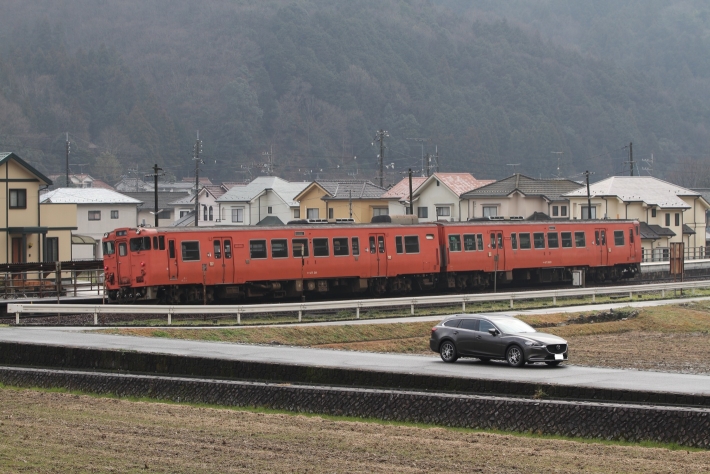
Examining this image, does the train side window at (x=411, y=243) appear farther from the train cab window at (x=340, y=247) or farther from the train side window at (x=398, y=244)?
the train cab window at (x=340, y=247)

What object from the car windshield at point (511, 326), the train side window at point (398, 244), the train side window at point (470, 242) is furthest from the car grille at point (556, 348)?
the train side window at point (470, 242)

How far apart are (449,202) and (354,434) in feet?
202

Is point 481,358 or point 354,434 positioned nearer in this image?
point 354,434

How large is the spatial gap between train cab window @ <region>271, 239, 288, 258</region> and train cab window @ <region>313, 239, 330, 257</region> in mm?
1269

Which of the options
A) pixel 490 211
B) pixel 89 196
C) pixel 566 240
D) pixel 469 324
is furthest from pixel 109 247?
pixel 89 196

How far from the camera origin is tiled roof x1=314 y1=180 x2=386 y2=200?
77.2 m

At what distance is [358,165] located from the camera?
176250 mm

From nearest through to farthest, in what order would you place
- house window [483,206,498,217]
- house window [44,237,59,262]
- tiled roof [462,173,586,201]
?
house window [44,237,59,262] → tiled roof [462,173,586,201] → house window [483,206,498,217]

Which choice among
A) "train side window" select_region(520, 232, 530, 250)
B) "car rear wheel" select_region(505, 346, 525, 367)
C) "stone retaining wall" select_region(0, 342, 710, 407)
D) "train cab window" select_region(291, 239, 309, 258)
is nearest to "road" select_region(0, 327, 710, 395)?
"car rear wheel" select_region(505, 346, 525, 367)

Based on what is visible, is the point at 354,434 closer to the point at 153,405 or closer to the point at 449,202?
the point at 153,405

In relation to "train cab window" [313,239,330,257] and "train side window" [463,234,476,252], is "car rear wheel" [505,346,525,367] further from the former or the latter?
"train side window" [463,234,476,252]

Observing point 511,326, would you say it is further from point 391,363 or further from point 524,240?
point 524,240

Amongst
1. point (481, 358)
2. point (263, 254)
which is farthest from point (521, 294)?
point (481, 358)

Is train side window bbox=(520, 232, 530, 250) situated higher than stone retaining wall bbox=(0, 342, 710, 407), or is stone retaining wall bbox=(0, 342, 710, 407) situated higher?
train side window bbox=(520, 232, 530, 250)
